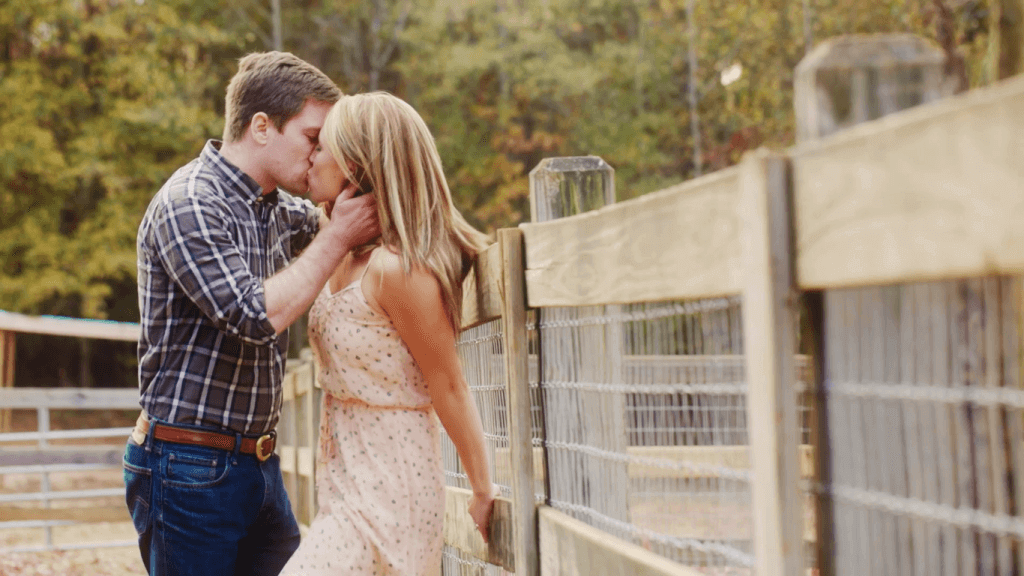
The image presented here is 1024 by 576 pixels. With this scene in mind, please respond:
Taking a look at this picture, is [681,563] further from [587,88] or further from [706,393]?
[587,88]

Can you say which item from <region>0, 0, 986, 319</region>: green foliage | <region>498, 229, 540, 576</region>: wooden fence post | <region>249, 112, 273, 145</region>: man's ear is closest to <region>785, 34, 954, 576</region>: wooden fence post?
<region>498, 229, 540, 576</region>: wooden fence post

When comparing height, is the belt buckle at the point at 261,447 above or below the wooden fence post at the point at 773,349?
below

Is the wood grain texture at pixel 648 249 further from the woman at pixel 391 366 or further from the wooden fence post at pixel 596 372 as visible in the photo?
the woman at pixel 391 366

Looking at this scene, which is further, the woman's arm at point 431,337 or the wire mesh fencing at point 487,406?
the wire mesh fencing at point 487,406

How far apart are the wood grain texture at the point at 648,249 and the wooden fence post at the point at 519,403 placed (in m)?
0.09

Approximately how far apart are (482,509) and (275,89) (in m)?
1.29

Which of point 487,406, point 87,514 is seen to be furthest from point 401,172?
point 87,514

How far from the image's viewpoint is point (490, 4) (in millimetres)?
18922

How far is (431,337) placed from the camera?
8.32 ft

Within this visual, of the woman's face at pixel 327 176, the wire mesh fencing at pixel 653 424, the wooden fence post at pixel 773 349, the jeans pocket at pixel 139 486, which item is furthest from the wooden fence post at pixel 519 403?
the wooden fence post at pixel 773 349

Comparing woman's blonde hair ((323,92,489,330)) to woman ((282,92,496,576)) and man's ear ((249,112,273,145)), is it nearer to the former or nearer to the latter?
woman ((282,92,496,576))

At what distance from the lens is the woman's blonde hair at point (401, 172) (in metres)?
2.58

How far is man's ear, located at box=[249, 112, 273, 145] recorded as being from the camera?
3.06m

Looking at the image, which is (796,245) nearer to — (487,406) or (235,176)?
(487,406)
